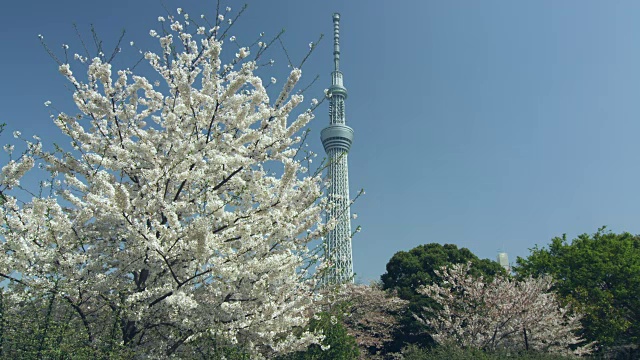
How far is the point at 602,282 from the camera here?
2612 cm

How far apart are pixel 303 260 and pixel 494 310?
1357 centimetres

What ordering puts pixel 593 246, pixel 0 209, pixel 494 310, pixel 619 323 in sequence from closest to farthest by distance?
pixel 0 209, pixel 494 310, pixel 619 323, pixel 593 246

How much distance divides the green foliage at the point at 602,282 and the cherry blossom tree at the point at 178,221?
23.2 meters

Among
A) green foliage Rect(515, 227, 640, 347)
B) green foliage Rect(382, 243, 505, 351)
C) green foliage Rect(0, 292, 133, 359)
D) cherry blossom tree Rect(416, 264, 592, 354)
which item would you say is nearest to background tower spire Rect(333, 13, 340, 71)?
→ green foliage Rect(382, 243, 505, 351)

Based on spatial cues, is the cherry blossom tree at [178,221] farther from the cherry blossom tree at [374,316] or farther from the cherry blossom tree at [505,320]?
the cherry blossom tree at [374,316]

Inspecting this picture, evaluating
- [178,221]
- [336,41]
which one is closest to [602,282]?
[178,221]

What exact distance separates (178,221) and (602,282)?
2776 centimetres

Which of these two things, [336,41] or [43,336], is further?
[336,41]

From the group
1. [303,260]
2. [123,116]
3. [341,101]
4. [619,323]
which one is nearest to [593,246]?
[619,323]

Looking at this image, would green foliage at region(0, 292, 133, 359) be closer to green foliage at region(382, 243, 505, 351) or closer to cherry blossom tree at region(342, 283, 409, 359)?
cherry blossom tree at region(342, 283, 409, 359)

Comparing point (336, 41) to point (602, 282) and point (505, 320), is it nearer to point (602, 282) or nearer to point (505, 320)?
point (602, 282)

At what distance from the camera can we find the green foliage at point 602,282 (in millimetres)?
24094

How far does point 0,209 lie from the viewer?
21.7 feet

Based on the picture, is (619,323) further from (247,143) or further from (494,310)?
(247,143)
